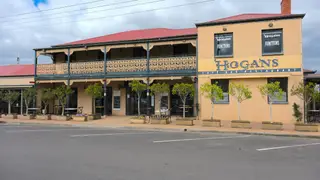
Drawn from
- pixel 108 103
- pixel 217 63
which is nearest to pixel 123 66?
pixel 108 103

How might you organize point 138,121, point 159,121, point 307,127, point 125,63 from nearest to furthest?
point 307,127, point 159,121, point 138,121, point 125,63

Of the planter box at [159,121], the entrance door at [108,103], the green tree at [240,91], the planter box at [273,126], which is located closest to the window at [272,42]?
the green tree at [240,91]

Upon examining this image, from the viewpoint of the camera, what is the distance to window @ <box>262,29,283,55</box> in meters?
18.2

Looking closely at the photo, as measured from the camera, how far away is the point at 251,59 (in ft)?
60.9

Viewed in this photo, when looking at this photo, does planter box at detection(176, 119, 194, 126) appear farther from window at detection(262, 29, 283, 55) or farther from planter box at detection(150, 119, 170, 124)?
window at detection(262, 29, 283, 55)

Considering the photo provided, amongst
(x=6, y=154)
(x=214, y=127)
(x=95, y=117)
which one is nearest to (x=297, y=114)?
(x=214, y=127)

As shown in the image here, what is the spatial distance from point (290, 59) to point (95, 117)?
13.5 m

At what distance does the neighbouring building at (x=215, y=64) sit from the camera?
1797 cm

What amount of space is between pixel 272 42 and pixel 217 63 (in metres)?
3.55

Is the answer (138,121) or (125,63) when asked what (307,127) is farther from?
(125,63)

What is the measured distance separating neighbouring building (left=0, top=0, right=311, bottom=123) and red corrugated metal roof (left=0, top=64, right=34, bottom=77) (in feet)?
8.28

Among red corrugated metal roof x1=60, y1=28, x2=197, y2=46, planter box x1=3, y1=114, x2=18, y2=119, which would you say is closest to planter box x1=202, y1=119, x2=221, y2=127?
red corrugated metal roof x1=60, y1=28, x2=197, y2=46

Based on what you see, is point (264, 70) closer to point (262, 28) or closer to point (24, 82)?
point (262, 28)

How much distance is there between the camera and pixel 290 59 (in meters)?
17.9
